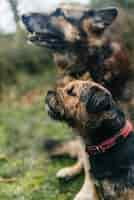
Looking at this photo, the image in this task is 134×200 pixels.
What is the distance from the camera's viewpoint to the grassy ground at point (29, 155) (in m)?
6.20

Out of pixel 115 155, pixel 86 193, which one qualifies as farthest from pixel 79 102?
pixel 86 193

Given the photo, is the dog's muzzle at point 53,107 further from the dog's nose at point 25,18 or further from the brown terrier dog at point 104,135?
the dog's nose at point 25,18

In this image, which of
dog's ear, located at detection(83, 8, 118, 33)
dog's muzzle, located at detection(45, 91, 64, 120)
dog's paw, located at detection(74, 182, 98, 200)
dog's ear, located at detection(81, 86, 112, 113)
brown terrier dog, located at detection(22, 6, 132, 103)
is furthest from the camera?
dog's ear, located at detection(83, 8, 118, 33)

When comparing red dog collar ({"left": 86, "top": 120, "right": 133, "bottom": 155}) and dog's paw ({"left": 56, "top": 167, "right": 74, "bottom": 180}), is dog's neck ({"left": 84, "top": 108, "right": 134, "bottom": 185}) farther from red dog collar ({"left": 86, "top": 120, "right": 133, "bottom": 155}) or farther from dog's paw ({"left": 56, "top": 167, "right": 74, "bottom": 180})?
dog's paw ({"left": 56, "top": 167, "right": 74, "bottom": 180})

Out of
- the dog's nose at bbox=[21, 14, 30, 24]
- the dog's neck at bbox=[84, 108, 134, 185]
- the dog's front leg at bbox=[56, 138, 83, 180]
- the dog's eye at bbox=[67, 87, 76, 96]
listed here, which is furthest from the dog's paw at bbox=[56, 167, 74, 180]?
the dog's nose at bbox=[21, 14, 30, 24]

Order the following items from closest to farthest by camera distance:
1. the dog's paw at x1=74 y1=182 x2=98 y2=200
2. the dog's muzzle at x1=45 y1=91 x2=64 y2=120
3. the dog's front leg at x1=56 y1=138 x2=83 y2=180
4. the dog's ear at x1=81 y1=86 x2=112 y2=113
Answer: the dog's ear at x1=81 y1=86 x2=112 y2=113 < the dog's muzzle at x1=45 y1=91 x2=64 y2=120 < the dog's paw at x1=74 y1=182 x2=98 y2=200 < the dog's front leg at x1=56 y1=138 x2=83 y2=180

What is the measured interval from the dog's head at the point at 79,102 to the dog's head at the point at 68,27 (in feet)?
4.76

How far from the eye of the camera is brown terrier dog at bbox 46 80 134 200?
4844mm

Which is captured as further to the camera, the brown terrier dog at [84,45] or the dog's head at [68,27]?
the dog's head at [68,27]

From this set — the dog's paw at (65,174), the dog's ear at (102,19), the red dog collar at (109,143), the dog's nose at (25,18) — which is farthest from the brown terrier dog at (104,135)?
the dog's nose at (25,18)

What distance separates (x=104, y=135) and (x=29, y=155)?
2.65 metres

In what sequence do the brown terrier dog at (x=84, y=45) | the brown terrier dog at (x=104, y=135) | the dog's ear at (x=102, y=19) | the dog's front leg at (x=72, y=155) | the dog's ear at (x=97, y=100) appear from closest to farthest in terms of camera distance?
the dog's ear at (x=97, y=100) → the brown terrier dog at (x=104, y=135) → the brown terrier dog at (x=84, y=45) → the dog's ear at (x=102, y=19) → the dog's front leg at (x=72, y=155)

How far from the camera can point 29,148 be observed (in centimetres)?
767

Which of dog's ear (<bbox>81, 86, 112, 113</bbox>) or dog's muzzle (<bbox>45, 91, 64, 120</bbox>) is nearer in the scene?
dog's ear (<bbox>81, 86, 112, 113</bbox>)
